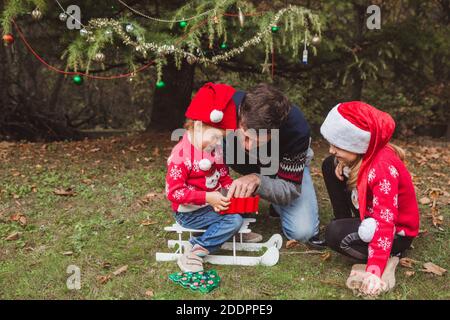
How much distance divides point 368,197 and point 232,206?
0.83 metres

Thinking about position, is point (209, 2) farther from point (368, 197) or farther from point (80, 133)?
point (80, 133)

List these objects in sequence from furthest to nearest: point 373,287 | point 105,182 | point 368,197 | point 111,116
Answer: point 111,116, point 105,182, point 368,197, point 373,287

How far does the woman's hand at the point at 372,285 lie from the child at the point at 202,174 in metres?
0.85

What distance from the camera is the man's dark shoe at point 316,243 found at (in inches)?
135

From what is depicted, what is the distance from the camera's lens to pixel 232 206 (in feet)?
10.00

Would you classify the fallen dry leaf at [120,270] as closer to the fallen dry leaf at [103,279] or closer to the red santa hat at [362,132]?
the fallen dry leaf at [103,279]

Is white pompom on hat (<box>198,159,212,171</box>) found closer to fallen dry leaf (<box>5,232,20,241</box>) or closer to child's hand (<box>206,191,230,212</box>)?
child's hand (<box>206,191,230,212</box>)

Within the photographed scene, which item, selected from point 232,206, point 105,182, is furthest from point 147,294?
point 105,182

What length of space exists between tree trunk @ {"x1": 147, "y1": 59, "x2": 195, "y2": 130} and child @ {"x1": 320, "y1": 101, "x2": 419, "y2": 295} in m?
4.03

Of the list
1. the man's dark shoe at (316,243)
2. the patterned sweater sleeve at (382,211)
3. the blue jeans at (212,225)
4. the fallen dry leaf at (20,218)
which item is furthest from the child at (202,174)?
the fallen dry leaf at (20,218)

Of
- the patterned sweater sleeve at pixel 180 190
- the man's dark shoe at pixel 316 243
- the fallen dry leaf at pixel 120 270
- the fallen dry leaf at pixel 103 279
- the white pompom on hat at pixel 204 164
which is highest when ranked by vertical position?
the white pompom on hat at pixel 204 164

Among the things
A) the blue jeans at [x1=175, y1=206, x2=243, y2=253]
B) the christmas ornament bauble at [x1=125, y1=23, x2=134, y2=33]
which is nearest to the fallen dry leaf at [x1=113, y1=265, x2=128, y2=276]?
the blue jeans at [x1=175, y1=206, x2=243, y2=253]

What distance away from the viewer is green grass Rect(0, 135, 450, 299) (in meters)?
2.84

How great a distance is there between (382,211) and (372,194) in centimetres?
19
